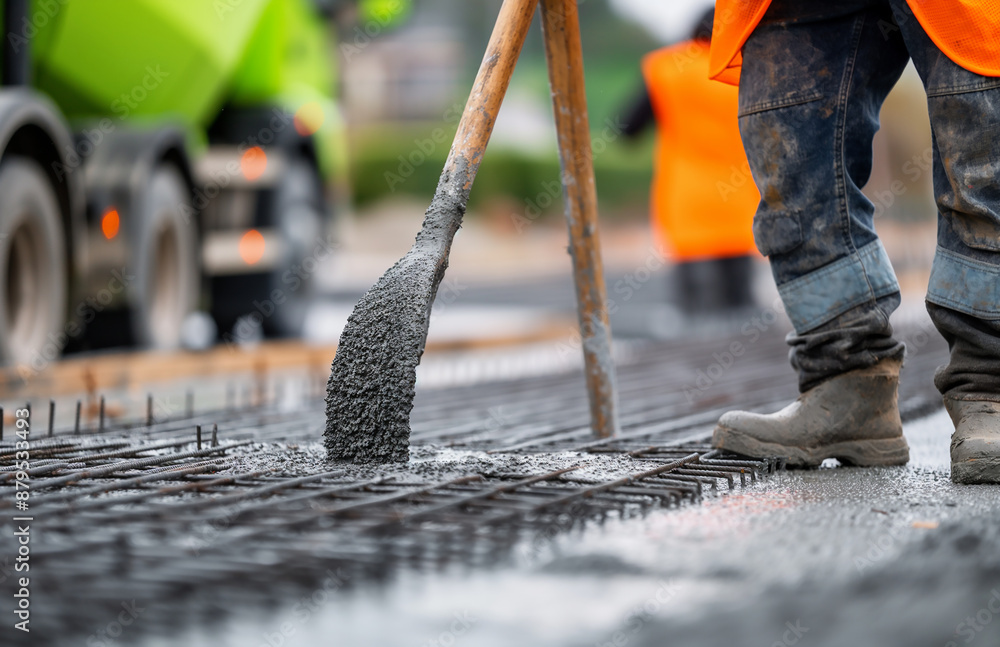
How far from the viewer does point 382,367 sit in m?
2.40

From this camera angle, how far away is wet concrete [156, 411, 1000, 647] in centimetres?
142

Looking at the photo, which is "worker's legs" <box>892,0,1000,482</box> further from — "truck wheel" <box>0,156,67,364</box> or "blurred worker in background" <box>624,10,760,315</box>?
"blurred worker in background" <box>624,10,760,315</box>

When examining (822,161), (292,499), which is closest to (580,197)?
(822,161)

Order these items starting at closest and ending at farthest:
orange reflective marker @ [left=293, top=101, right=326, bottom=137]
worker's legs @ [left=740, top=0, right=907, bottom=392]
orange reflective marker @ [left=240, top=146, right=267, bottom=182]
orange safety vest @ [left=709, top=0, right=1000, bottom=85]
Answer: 1. orange safety vest @ [left=709, top=0, right=1000, bottom=85]
2. worker's legs @ [left=740, top=0, right=907, bottom=392]
3. orange reflective marker @ [left=240, top=146, right=267, bottom=182]
4. orange reflective marker @ [left=293, top=101, right=326, bottom=137]

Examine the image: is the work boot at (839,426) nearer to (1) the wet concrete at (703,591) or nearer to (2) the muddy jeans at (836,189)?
(2) the muddy jeans at (836,189)

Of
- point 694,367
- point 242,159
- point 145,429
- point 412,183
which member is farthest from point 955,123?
point 412,183

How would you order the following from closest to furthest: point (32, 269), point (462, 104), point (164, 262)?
point (32, 269), point (164, 262), point (462, 104)

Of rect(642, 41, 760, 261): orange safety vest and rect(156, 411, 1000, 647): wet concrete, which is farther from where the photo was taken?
rect(642, 41, 760, 261): orange safety vest

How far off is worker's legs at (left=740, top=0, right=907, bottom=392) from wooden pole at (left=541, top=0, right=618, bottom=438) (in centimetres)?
51

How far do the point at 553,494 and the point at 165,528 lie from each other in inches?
29.8

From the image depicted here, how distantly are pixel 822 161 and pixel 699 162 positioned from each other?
526cm

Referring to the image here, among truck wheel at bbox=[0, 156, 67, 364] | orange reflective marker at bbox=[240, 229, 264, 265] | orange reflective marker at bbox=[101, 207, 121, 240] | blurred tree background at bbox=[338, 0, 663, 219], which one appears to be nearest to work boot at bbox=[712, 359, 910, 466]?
truck wheel at bbox=[0, 156, 67, 364]

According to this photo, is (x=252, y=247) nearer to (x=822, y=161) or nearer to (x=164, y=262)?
(x=164, y=262)

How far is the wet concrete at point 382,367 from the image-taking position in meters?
2.38
